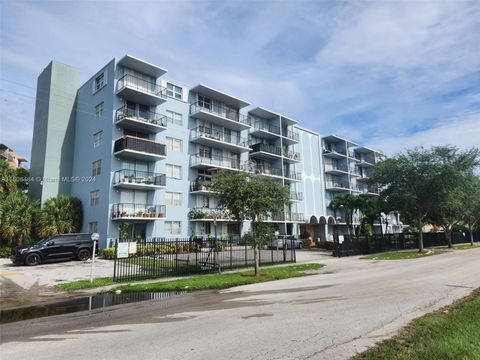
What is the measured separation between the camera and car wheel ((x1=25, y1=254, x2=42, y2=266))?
872 inches

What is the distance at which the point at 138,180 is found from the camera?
31797 millimetres

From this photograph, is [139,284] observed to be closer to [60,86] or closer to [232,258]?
[232,258]

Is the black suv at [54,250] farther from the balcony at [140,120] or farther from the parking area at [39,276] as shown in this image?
the balcony at [140,120]

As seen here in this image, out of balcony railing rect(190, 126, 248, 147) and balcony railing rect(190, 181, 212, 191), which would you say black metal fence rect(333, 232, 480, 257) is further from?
balcony railing rect(190, 126, 248, 147)

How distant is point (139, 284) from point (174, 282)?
1.50m

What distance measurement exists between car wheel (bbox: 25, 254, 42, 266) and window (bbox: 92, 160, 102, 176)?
11.1m

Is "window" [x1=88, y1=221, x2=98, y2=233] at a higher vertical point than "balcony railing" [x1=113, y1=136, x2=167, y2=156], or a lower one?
lower

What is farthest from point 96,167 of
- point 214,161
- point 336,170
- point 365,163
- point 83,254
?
point 365,163

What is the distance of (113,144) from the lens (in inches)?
1229

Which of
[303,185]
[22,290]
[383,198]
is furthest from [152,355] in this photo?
[303,185]

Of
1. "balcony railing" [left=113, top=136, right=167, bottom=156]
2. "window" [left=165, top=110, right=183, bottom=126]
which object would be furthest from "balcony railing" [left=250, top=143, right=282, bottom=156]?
"balcony railing" [left=113, top=136, right=167, bottom=156]

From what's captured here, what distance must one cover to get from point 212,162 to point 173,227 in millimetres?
8336

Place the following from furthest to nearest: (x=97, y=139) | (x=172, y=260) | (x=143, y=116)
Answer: (x=143, y=116), (x=97, y=139), (x=172, y=260)

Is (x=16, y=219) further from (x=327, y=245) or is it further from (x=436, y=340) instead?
(x=436, y=340)
